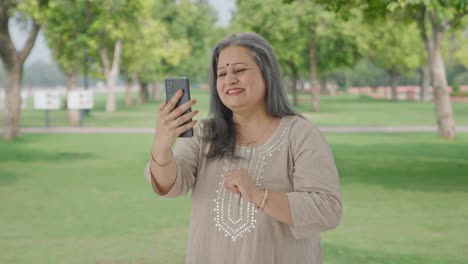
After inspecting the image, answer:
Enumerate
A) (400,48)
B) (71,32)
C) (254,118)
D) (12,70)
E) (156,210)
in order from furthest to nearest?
(400,48), (71,32), (12,70), (156,210), (254,118)

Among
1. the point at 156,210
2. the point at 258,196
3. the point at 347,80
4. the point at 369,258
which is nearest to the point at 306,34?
the point at 156,210

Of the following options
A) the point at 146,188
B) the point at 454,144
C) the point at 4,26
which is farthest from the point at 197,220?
the point at 4,26

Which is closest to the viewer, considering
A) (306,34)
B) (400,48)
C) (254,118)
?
(254,118)

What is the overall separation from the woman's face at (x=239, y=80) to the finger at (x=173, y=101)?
0.23 m

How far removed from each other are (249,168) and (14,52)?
22110 millimetres

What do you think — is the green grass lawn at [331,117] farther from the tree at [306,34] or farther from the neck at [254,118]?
the neck at [254,118]

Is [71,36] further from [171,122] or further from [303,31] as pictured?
[171,122]

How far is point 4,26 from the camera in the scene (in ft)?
76.4

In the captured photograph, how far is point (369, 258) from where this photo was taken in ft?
25.5

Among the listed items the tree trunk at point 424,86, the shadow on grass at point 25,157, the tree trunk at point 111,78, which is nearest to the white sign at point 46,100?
the shadow on grass at point 25,157

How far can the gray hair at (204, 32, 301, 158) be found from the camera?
9.57 feet

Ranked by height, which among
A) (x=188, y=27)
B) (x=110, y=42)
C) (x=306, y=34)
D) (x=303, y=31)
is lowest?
(x=110, y=42)

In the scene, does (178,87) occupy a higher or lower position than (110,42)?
lower

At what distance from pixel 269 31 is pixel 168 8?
31.8m
